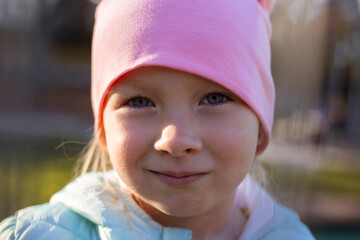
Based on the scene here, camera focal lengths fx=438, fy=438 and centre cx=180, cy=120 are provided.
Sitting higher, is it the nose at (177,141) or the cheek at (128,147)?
the nose at (177,141)

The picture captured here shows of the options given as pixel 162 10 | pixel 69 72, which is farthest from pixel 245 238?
pixel 69 72

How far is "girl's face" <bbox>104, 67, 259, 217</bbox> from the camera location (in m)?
0.95

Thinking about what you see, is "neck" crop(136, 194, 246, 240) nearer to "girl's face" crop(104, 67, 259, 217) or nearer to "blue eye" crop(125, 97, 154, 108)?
"girl's face" crop(104, 67, 259, 217)

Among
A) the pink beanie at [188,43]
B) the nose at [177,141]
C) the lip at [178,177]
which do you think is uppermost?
the pink beanie at [188,43]

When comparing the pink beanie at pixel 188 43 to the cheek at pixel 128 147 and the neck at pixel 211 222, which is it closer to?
the cheek at pixel 128 147

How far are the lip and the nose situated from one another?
6cm

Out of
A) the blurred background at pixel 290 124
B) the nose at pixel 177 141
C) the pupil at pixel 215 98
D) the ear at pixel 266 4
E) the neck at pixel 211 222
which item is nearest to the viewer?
the nose at pixel 177 141

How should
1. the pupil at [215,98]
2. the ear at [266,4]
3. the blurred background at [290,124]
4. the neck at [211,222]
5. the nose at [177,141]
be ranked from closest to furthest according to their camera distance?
the nose at [177,141]
the pupil at [215,98]
the neck at [211,222]
the ear at [266,4]
the blurred background at [290,124]

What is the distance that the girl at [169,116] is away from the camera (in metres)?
0.96

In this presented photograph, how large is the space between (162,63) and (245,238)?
535 millimetres

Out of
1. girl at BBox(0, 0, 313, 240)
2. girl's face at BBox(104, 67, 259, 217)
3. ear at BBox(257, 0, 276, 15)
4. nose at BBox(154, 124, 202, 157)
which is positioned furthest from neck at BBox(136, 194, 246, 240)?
ear at BBox(257, 0, 276, 15)

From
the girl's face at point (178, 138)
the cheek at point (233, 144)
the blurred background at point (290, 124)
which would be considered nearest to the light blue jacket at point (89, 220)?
the girl's face at point (178, 138)

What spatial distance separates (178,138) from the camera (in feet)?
2.99

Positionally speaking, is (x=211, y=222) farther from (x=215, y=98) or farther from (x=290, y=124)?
(x=290, y=124)
